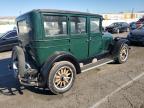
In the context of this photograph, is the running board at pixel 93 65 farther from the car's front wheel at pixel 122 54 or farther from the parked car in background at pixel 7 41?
the parked car in background at pixel 7 41

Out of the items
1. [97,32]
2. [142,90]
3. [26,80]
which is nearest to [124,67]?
[97,32]

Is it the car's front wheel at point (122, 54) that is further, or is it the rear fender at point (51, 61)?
the car's front wheel at point (122, 54)

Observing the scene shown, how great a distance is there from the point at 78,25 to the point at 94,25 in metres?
0.85

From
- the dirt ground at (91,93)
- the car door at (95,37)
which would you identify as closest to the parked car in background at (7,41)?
the dirt ground at (91,93)

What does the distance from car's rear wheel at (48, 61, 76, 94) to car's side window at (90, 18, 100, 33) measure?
1.69 meters

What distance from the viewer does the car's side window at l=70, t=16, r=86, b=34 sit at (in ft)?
18.9

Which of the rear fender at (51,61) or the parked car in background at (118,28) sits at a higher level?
the parked car in background at (118,28)

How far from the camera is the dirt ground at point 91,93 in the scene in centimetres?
458

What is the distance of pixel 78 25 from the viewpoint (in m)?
5.95

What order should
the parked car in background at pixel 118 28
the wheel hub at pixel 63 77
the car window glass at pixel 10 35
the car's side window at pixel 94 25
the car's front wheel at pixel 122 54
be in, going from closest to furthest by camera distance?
the wheel hub at pixel 63 77, the car's side window at pixel 94 25, the car's front wheel at pixel 122 54, the car window glass at pixel 10 35, the parked car in background at pixel 118 28

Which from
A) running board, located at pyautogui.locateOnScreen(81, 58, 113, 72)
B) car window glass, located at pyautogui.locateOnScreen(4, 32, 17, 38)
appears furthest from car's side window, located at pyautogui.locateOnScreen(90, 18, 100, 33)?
car window glass, located at pyautogui.locateOnScreen(4, 32, 17, 38)

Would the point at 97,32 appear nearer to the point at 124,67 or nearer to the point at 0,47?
the point at 124,67

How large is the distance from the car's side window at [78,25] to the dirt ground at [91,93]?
1.51m

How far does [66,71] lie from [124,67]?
2.89 metres
